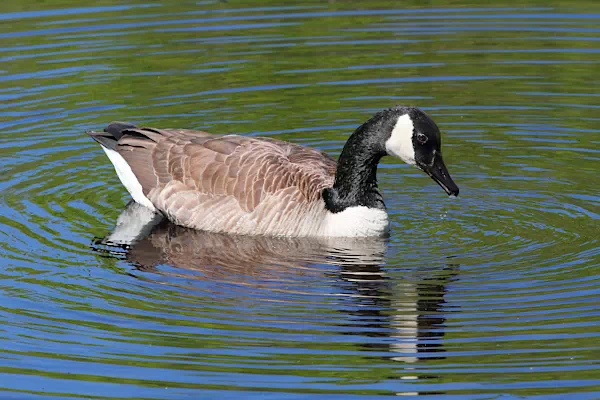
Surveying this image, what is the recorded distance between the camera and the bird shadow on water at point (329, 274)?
10.7 metres

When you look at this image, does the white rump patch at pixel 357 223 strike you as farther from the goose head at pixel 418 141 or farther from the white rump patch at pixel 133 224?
the white rump patch at pixel 133 224

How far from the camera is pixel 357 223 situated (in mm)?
14203

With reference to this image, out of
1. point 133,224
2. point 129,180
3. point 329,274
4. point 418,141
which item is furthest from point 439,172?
point 129,180

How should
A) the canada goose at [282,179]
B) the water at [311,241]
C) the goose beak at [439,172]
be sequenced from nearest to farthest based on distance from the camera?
the water at [311,241] → the goose beak at [439,172] → the canada goose at [282,179]

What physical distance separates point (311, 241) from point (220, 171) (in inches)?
59.3

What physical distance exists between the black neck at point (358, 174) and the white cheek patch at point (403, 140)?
208mm

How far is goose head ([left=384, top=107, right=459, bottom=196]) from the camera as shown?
1348cm

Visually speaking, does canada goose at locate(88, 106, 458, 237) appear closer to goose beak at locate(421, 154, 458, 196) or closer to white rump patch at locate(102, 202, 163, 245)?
goose beak at locate(421, 154, 458, 196)

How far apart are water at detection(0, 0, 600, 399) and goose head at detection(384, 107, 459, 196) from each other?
2.48ft

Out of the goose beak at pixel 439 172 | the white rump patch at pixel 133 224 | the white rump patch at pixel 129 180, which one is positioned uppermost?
the goose beak at pixel 439 172

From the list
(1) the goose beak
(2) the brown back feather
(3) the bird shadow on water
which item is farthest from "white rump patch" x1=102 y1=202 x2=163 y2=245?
(1) the goose beak

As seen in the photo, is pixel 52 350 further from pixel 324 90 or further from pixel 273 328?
pixel 324 90

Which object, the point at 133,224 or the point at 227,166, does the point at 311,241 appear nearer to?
the point at 227,166

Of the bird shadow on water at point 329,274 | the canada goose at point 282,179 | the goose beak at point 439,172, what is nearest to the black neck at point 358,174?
the canada goose at point 282,179
